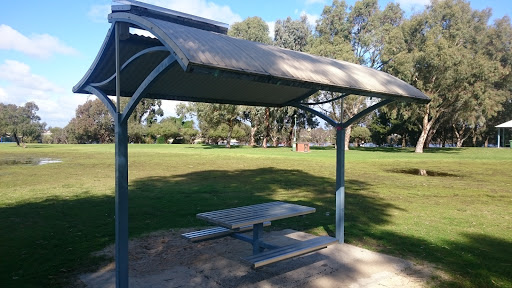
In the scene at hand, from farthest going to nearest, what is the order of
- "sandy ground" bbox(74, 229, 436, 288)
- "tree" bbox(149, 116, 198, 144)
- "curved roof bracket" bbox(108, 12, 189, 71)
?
"tree" bbox(149, 116, 198, 144)
"sandy ground" bbox(74, 229, 436, 288)
"curved roof bracket" bbox(108, 12, 189, 71)

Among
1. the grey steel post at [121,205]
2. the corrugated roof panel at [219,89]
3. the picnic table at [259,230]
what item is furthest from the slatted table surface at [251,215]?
the corrugated roof panel at [219,89]

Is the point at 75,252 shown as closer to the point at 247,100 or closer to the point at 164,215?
the point at 164,215

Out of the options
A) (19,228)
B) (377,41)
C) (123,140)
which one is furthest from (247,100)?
(377,41)

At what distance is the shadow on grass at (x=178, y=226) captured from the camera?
4945mm

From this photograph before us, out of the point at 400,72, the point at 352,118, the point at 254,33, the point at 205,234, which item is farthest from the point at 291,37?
the point at 205,234

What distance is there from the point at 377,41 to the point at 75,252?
4566cm

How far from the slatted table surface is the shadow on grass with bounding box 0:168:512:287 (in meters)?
1.47

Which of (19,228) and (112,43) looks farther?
(19,228)

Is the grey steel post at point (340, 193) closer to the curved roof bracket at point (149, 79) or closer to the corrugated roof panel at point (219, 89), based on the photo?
the corrugated roof panel at point (219, 89)

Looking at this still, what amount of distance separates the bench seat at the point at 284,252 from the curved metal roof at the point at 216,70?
77.5 inches

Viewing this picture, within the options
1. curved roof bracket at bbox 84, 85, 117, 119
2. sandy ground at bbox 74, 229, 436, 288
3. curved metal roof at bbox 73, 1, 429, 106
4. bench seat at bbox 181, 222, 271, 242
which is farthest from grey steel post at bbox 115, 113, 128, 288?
bench seat at bbox 181, 222, 271, 242

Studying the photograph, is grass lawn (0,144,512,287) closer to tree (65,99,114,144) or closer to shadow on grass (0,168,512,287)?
shadow on grass (0,168,512,287)

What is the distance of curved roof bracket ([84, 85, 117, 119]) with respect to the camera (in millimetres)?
4213

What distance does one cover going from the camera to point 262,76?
3.73 metres
